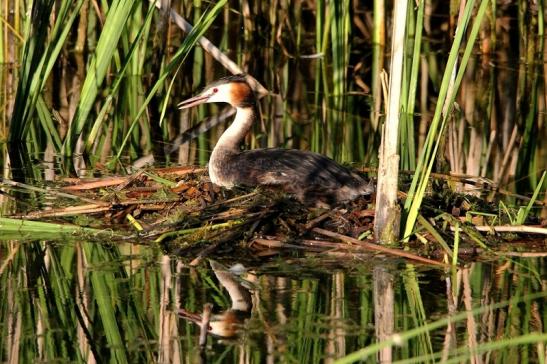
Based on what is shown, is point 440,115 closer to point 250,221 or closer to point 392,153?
point 392,153

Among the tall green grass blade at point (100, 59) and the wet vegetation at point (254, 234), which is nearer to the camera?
the wet vegetation at point (254, 234)

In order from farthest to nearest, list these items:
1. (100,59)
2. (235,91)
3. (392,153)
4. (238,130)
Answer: (100,59) < (235,91) < (238,130) < (392,153)

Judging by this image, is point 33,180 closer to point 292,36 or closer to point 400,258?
point 400,258

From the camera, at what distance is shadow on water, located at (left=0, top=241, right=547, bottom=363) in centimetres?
506

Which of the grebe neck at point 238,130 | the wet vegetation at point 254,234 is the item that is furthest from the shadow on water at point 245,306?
the grebe neck at point 238,130

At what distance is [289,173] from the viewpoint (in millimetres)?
7262

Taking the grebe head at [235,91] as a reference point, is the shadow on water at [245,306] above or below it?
below

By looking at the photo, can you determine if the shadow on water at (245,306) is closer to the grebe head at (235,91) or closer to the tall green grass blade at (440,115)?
the tall green grass blade at (440,115)

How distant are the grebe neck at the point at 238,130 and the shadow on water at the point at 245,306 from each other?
152 cm

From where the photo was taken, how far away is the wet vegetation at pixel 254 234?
5.21m

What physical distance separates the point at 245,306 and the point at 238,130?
2643mm

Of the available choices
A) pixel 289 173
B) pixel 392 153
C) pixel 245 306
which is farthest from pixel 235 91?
pixel 245 306

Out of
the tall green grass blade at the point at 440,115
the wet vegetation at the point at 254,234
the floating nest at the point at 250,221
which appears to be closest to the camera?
the wet vegetation at the point at 254,234

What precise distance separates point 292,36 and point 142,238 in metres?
7.45
